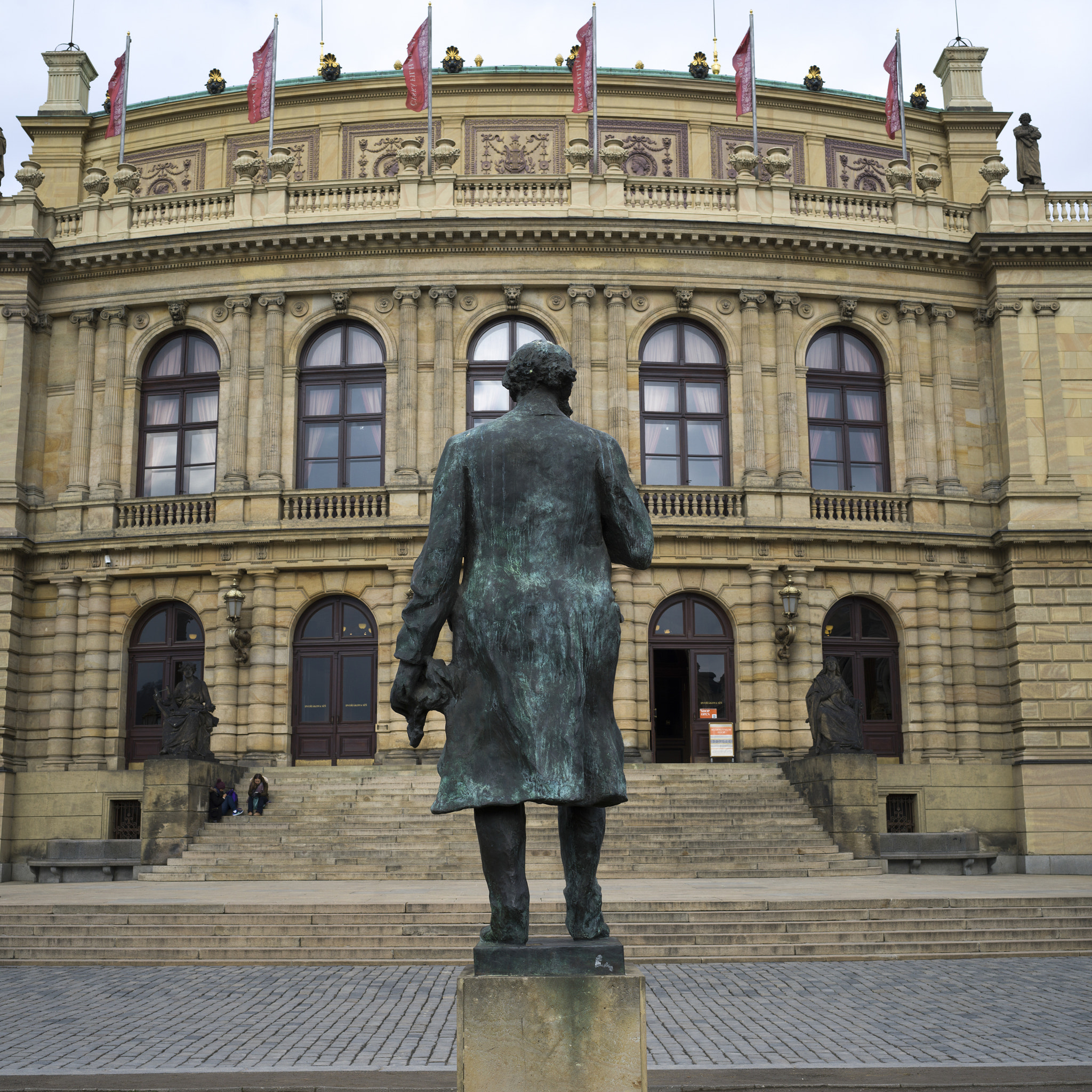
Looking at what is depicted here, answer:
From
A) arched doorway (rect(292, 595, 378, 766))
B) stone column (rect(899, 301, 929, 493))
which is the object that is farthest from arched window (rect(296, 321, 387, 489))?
stone column (rect(899, 301, 929, 493))

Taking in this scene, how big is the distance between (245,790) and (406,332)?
12.6 meters

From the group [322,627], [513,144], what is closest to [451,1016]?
[322,627]

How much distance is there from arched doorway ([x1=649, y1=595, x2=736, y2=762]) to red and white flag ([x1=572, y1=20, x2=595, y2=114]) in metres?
14.1

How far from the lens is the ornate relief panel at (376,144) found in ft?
134

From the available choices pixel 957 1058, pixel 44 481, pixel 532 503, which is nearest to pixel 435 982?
pixel 957 1058

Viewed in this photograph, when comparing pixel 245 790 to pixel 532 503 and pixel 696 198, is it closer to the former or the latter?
pixel 696 198

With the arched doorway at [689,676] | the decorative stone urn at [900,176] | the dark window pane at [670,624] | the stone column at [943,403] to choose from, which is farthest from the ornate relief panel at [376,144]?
the arched doorway at [689,676]

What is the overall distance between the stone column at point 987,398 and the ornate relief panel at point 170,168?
24.8m

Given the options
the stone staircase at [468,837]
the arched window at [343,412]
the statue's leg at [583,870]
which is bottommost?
the stone staircase at [468,837]

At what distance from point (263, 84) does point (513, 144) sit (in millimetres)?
8805

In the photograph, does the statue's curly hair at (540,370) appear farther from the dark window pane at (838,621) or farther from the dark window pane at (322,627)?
the dark window pane at (838,621)

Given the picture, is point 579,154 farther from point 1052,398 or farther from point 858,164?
point 1052,398

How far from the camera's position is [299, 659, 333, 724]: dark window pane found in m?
32.8

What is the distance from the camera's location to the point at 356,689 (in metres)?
32.8
